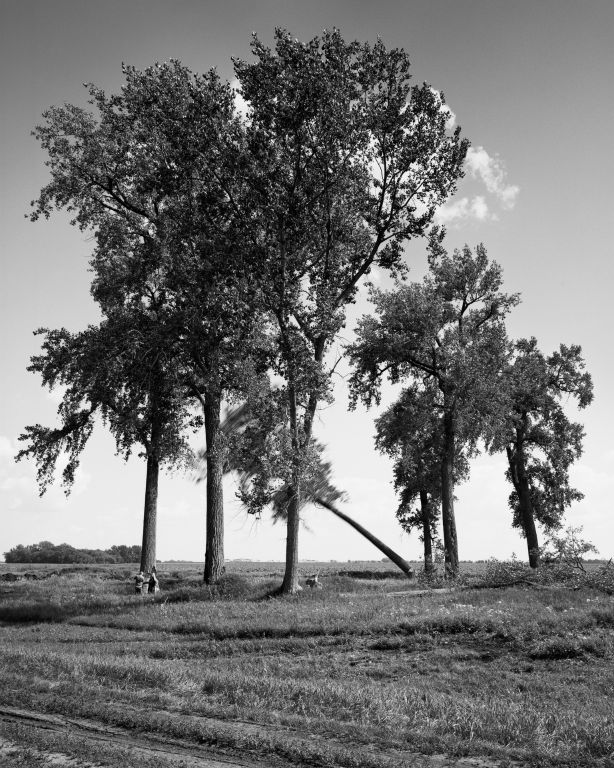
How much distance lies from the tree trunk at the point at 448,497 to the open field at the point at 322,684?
39.6ft

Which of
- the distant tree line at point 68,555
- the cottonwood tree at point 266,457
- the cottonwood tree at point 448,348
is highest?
the cottonwood tree at point 448,348

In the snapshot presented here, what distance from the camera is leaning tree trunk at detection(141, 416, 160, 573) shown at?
33906 millimetres

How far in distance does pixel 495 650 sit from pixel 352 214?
18.9 meters

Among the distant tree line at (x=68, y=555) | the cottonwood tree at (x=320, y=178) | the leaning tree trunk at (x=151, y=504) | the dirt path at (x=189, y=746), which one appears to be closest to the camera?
the dirt path at (x=189, y=746)

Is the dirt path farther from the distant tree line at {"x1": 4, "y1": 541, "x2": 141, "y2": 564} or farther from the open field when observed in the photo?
the distant tree line at {"x1": 4, "y1": 541, "x2": 141, "y2": 564}

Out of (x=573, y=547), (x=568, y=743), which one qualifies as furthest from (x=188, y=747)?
(x=573, y=547)

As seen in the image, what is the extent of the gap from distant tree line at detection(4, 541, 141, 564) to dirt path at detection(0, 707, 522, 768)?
290ft

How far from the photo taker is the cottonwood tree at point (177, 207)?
26438 millimetres

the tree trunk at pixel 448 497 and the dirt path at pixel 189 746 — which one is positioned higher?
the tree trunk at pixel 448 497

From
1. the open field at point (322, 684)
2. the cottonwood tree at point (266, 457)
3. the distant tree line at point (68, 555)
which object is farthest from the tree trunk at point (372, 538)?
the distant tree line at point (68, 555)

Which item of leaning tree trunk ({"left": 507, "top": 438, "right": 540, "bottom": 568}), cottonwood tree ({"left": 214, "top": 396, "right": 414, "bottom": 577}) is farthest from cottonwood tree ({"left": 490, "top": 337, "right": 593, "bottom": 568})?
cottonwood tree ({"left": 214, "top": 396, "right": 414, "bottom": 577})

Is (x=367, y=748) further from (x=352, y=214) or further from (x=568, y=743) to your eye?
(x=352, y=214)

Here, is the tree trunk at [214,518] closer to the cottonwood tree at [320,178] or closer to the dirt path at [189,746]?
the cottonwood tree at [320,178]

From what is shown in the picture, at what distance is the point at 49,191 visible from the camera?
30.5 metres
